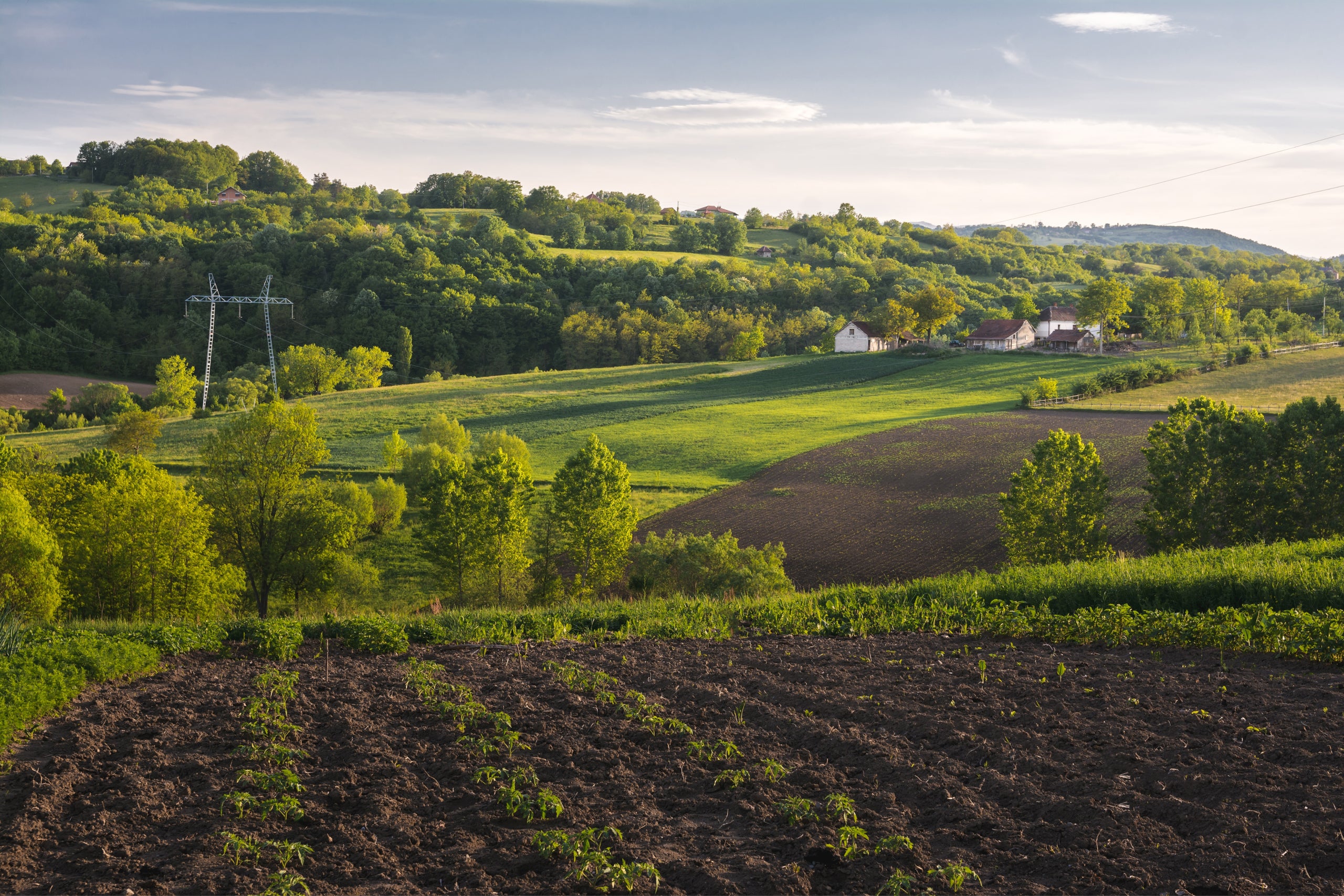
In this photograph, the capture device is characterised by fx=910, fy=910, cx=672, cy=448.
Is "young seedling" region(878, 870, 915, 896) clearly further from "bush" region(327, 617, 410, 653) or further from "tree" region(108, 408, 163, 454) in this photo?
"tree" region(108, 408, 163, 454)

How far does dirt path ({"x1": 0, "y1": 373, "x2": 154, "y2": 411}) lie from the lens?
9312cm

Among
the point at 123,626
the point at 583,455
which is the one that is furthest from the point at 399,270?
the point at 123,626

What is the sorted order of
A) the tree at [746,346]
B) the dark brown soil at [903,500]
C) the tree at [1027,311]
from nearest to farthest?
the dark brown soil at [903,500]
the tree at [746,346]
the tree at [1027,311]

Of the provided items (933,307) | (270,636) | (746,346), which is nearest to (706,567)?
(270,636)

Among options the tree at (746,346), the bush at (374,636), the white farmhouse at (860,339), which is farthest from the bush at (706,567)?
the white farmhouse at (860,339)

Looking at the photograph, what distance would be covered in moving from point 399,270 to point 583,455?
109461 mm

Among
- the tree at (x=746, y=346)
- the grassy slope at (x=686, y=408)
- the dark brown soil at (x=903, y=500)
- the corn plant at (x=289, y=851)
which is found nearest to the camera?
the corn plant at (x=289, y=851)

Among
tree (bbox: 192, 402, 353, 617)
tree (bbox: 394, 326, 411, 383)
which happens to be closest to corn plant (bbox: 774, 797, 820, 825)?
tree (bbox: 192, 402, 353, 617)

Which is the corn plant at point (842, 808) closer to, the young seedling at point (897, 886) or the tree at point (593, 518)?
the young seedling at point (897, 886)

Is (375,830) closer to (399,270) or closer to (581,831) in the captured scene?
(581,831)

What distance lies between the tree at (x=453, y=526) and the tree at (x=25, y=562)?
13.4 meters

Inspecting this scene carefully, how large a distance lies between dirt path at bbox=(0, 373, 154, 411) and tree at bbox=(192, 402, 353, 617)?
71995 mm

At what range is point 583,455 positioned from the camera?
3859 centimetres

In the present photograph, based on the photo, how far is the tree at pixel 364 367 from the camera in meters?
112
